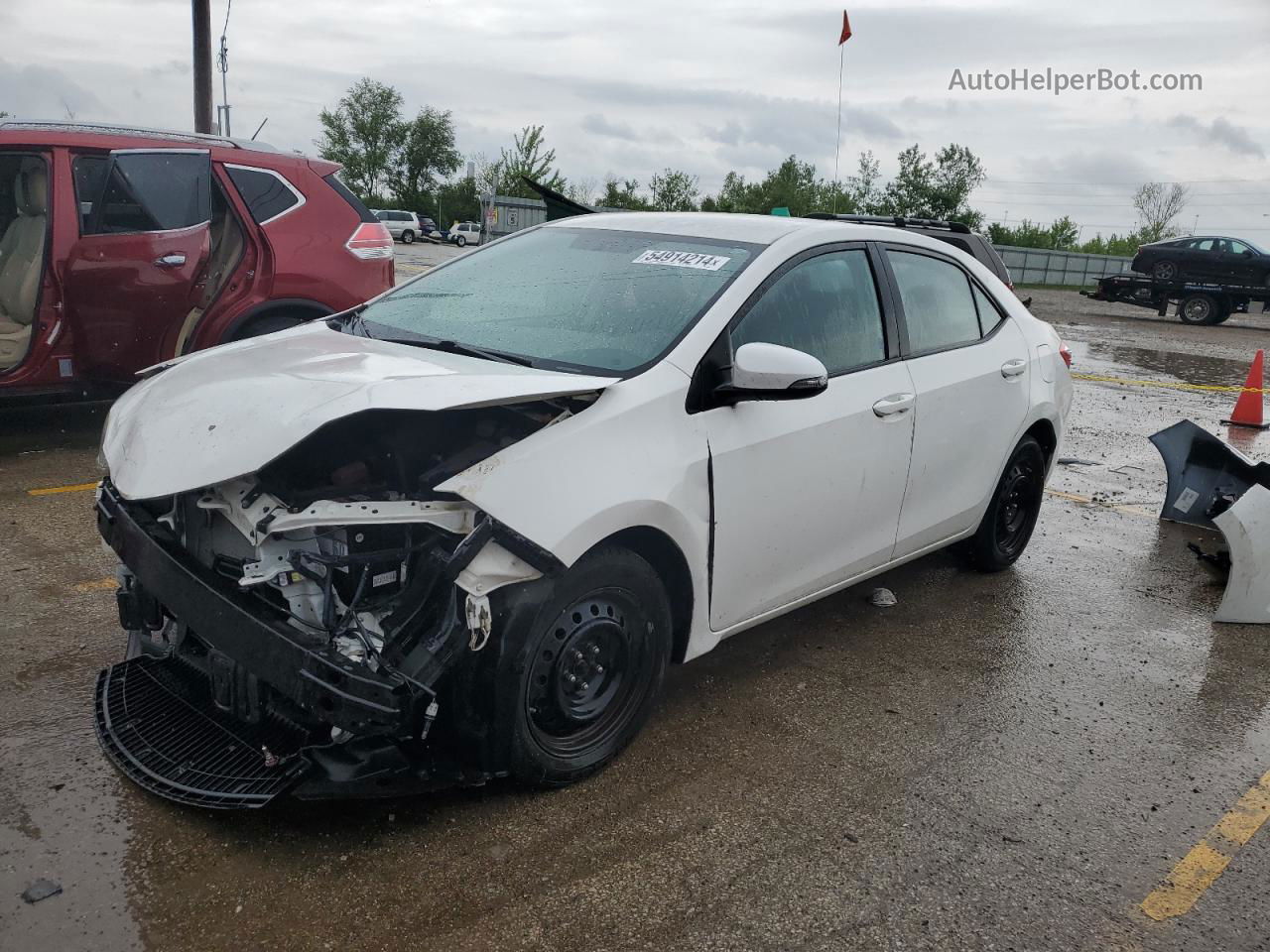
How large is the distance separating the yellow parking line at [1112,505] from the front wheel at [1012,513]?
1681 mm

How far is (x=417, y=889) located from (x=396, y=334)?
1905mm

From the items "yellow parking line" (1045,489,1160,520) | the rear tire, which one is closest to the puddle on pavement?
"yellow parking line" (1045,489,1160,520)

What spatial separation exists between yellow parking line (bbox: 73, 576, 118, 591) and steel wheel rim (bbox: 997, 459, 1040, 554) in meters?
3.99

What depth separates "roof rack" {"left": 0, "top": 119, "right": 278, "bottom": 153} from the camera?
643cm

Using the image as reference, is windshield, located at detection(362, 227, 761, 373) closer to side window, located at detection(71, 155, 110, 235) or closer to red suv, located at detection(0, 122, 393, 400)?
red suv, located at detection(0, 122, 393, 400)

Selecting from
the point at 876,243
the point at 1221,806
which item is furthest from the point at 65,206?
the point at 1221,806

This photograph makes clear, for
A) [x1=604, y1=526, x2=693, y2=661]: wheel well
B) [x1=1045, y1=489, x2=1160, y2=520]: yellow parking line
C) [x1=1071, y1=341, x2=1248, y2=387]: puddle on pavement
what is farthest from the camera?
[x1=1071, y1=341, x2=1248, y2=387]: puddle on pavement

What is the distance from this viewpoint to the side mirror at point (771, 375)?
326cm

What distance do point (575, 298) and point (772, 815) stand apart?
1.83m

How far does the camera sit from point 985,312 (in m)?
4.96

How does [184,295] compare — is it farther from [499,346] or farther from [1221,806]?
[1221,806]

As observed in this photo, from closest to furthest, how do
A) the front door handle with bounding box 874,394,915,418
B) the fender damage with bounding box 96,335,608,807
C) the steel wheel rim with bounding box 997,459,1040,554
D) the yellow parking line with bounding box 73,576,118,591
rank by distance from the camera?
the fender damage with bounding box 96,335,608,807 → the front door handle with bounding box 874,394,915,418 → the yellow parking line with bounding box 73,576,118,591 → the steel wheel rim with bounding box 997,459,1040,554

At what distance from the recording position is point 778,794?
328 centimetres

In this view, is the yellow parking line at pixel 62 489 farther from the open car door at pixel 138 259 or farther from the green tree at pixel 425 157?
the green tree at pixel 425 157
